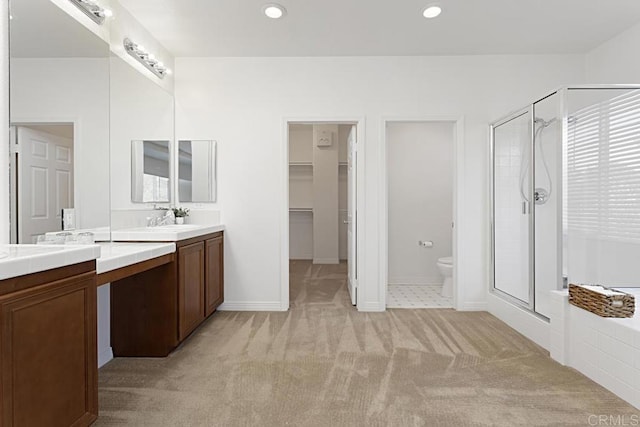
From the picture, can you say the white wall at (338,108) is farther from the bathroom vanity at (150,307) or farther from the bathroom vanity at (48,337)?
the bathroom vanity at (48,337)

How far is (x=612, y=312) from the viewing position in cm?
202

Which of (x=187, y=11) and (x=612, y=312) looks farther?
(x=187, y=11)

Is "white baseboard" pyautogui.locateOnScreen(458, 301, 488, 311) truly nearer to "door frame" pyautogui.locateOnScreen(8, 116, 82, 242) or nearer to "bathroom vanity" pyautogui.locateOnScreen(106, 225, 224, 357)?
"bathroom vanity" pyautogui.locateOnScreen(106, 225, 224, 357)

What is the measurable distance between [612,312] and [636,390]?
1.30 ft

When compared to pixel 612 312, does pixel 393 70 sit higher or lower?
higher

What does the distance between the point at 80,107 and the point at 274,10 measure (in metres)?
1.57

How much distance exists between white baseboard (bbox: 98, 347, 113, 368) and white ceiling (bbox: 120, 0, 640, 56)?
2509mm

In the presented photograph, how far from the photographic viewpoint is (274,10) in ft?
9.10

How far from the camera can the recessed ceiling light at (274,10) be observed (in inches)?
107

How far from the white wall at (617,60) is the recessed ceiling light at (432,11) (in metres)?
1.76

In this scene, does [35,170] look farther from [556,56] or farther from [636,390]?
[556,56]

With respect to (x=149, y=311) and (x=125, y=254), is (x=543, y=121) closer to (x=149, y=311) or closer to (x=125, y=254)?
(x=125, y=254)

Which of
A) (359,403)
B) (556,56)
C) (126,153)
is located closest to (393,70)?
(556,56)

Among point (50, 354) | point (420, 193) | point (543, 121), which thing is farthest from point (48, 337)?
point (420, 193)
